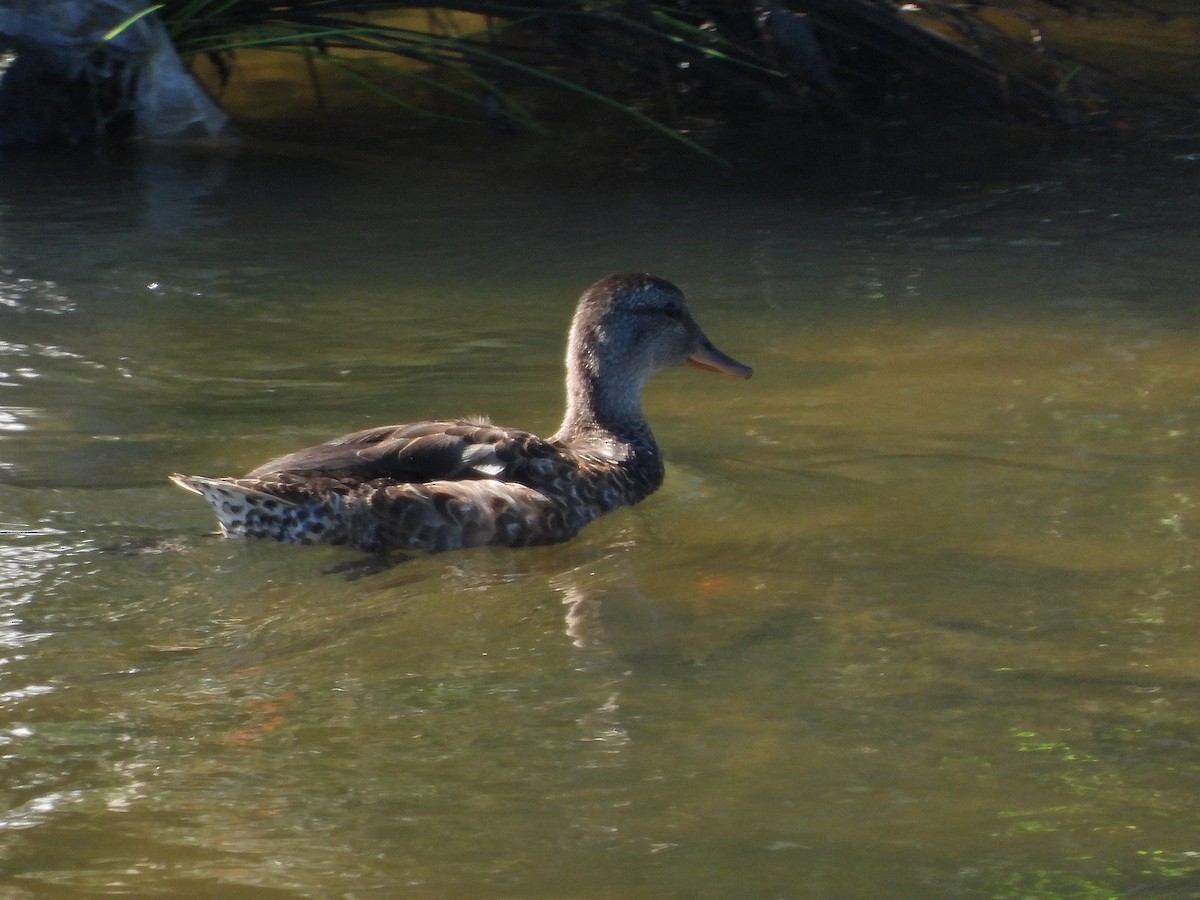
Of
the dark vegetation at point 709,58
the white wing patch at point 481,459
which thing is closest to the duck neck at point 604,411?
the white wing patch at point 481,459

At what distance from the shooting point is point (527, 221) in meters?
10.8

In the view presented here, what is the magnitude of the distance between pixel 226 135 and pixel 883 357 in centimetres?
624

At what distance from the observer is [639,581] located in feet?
19.5

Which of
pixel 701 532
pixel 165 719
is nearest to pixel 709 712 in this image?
pixel 165 719

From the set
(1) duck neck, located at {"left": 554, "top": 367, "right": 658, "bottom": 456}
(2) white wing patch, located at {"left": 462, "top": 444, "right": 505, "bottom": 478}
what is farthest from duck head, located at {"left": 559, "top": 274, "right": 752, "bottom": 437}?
(2) white wing patch, located at {"left": 462, "top": 444, "right": 505, "bottom": 478}

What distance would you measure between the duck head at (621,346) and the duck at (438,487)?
14 cm

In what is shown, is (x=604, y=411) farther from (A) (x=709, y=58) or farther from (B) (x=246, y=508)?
(A) (x=709, y=58)

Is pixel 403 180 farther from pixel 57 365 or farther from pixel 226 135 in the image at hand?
pixel 57 365

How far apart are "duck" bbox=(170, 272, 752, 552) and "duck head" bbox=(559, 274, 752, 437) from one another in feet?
0.47

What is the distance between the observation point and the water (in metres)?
4.10

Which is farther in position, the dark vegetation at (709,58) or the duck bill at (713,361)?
the dark vegetation at (709,58)

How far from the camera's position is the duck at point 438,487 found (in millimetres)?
6160

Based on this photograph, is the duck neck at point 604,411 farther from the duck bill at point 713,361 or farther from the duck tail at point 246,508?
the duck tail at point 246,508

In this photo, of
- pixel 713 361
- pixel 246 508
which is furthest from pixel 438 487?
pixel 713 361
